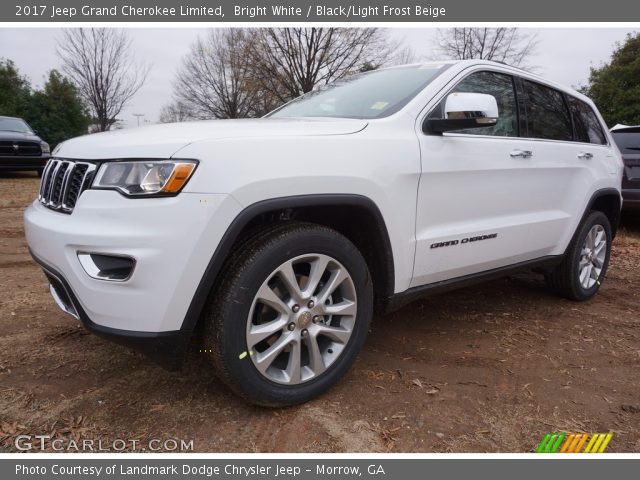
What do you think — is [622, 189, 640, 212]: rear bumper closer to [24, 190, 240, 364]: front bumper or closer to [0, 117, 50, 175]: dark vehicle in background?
[24, 190, 240, 364]: front bumper

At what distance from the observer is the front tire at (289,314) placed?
191cm

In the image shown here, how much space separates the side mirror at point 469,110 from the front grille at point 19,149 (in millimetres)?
11812

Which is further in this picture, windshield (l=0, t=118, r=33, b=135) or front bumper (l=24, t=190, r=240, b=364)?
windshield (l=0, t=118, r=33, b=135)

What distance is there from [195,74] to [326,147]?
30170mm

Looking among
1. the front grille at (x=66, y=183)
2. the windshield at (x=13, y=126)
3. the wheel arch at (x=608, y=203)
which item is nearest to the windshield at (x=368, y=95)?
the front grille at (x=66, y=183)

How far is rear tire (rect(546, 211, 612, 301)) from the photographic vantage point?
3.72 m

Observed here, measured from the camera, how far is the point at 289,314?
2053mm

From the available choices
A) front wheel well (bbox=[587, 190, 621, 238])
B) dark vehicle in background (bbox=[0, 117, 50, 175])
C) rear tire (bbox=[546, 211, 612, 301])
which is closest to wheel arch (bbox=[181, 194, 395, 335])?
rear tire (bbox=[546, 211, 612, 301])

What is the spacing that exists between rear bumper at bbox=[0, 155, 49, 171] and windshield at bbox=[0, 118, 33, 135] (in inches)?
38.4

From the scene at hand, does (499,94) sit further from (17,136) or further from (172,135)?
(17,136)

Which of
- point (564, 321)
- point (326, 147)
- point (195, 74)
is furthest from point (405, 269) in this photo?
point (195, 74)

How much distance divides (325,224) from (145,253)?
95 cm

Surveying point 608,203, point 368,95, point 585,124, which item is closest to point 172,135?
point 368,95

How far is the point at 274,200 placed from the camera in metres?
1.91
